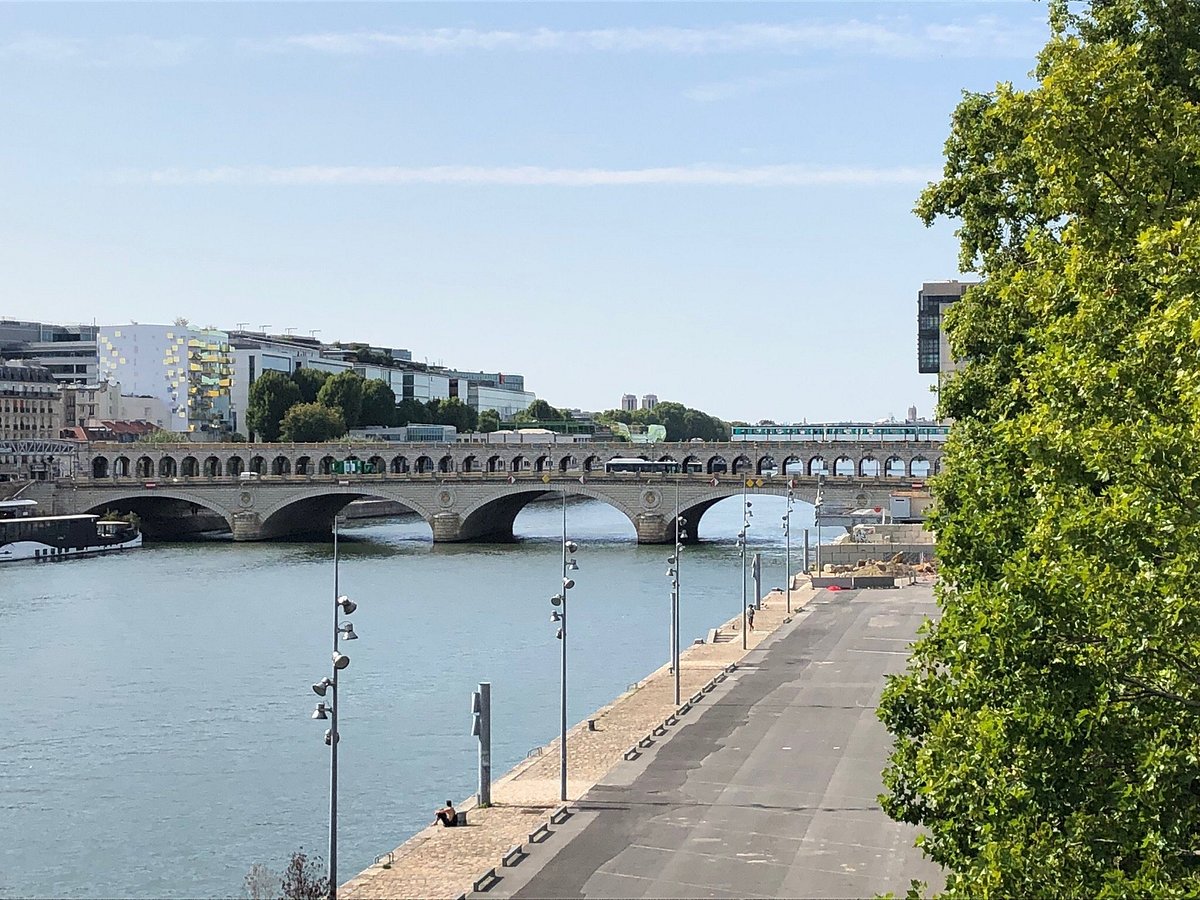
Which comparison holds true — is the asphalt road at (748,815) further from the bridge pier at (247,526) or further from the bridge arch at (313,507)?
the bridge pier at (247,526)

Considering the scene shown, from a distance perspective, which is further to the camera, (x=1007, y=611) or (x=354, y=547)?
(x=354, y=547)

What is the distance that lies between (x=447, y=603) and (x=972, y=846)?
2673 inches

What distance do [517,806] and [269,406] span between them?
166 metres

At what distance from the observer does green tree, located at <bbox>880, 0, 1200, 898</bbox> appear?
1711 cm

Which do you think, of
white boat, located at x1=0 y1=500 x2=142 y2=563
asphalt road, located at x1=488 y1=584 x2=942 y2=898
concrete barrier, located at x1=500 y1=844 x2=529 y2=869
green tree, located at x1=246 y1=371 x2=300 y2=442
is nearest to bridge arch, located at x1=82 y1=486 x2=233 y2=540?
white boat, located at x1=0 y1=500 x2=142 y2=563

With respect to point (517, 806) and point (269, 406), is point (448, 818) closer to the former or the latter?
point (517, 806)

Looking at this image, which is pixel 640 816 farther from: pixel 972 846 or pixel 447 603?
pixel 447 603

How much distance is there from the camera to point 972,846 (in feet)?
63.9

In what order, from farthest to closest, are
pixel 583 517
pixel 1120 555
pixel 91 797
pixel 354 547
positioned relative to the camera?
pixel 583 517 → pixel 354 547 → pixel 91 797 → pixel 1120 555

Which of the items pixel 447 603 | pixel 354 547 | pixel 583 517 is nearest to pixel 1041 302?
pixel 447 603

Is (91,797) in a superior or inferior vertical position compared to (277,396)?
inferior

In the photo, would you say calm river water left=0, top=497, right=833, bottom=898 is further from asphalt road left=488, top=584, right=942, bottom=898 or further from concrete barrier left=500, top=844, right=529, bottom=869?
asphalt road left=488, top=584, right=942, bottom=898

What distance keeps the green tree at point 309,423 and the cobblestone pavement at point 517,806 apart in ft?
450

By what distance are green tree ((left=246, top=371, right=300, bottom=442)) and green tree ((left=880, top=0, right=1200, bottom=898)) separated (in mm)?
177471
